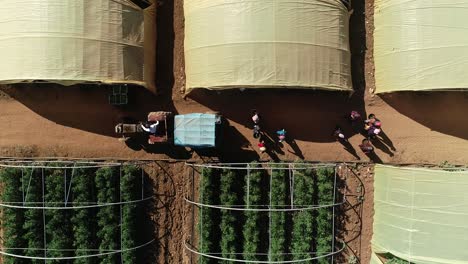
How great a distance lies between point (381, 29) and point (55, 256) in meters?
16.6

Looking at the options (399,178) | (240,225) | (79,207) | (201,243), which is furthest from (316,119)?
(79,207)

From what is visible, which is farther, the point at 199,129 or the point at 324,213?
the point at 324,213

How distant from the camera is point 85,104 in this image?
1862 centimetres

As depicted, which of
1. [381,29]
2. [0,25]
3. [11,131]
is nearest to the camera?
[0,25]

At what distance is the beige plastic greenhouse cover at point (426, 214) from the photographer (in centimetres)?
1602

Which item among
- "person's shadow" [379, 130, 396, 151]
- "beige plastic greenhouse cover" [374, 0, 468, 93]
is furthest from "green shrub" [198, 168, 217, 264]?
"beige plastic greenhouse cover" [374, 0, 468, 93]

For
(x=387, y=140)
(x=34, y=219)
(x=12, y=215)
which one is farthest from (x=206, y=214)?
(x=387, y=140)

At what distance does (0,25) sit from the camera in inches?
645

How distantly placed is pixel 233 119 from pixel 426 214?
339 inches

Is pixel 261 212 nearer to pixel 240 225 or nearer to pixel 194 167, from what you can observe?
pixel 240 225

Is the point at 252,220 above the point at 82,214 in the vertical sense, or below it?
below

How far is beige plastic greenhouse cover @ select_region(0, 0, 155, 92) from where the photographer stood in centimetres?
1609

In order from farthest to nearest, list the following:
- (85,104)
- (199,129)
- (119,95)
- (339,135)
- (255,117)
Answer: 1. (85,104)
2. (119,95)
3. (339,135)
4. (255,117)
5. (199,129)

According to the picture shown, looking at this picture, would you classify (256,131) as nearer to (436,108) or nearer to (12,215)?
(436,108)
